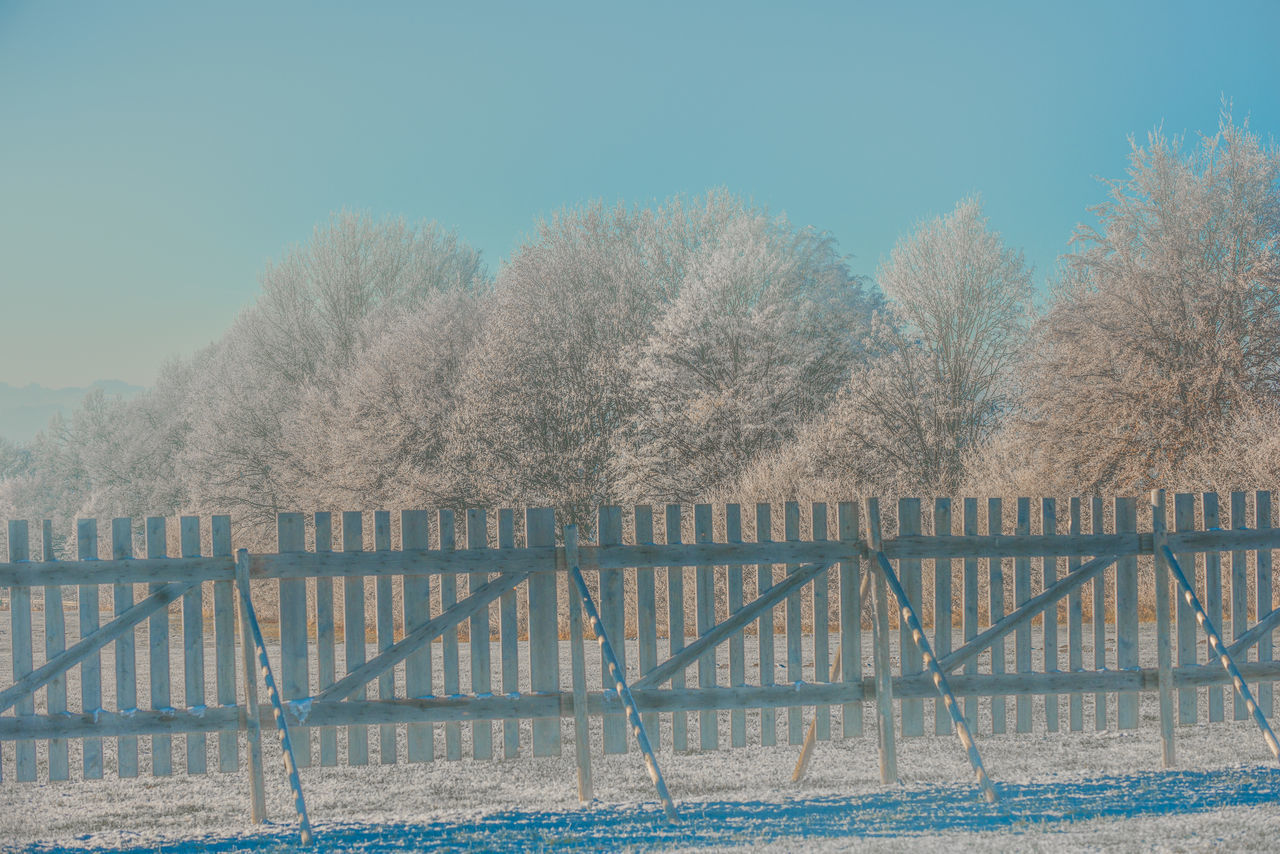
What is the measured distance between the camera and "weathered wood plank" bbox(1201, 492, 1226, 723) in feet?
23.6

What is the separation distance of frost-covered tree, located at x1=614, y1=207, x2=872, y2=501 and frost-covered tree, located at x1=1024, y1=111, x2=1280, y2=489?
21.8 feet

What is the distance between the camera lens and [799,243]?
28.5 m

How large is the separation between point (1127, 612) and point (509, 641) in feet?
13.6

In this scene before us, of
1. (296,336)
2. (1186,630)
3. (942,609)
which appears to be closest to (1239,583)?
(1186,630)

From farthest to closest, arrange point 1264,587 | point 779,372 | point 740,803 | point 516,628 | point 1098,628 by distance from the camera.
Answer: point 779,372 → point 1264,587 → point 1098,628 → point 516,628 → point 740,803

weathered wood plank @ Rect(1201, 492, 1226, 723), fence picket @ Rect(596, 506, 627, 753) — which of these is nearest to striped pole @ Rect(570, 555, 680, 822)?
fence picket @ Rect(596, 506, 627, 753)

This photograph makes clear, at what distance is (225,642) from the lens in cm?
616

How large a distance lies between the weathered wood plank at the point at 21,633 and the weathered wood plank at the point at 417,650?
223 cm

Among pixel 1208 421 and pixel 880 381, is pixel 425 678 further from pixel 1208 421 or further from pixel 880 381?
pixel 880 381

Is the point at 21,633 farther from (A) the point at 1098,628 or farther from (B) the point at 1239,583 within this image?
(B) the point at 1239,583

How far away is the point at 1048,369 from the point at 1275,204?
17.4 ft

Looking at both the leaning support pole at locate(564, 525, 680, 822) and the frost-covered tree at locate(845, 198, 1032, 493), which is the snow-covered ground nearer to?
the leaning support pole at locate(564, 525, 680, 822)

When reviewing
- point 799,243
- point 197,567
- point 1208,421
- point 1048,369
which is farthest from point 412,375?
point 197,567

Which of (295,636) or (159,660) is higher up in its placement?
(295,636)
